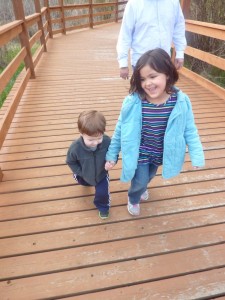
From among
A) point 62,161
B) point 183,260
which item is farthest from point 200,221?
point 62,161

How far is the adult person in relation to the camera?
2.16 meters

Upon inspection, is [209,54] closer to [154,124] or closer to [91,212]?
[154,124]

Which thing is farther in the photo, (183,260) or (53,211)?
(53,211)

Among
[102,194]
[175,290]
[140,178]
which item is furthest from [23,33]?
[175,290]

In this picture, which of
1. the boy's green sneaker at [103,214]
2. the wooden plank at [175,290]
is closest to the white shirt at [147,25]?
the boy's green sneaker at [103,214]

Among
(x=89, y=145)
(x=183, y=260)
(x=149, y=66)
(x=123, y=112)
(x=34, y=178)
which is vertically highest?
(x=149, y=66)

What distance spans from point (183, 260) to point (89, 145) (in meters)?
0.88

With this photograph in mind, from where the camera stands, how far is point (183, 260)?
157 centimetres

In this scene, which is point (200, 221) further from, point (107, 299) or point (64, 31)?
point (64, 31)

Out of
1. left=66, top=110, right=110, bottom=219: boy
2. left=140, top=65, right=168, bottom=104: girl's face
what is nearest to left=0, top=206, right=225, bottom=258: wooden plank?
left=66, top=110, right=110, bottom=219: boy

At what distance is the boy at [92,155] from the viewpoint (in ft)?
5.00

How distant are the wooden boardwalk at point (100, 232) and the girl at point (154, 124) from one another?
41cm

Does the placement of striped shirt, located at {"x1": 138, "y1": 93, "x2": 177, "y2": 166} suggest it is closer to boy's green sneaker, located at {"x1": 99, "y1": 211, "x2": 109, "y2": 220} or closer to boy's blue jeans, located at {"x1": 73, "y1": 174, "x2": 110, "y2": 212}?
boy's blue jeans, located at {"x1": 73, "y1": 174, "x2": 110, "y2": 212}

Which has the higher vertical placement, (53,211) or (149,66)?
(149,66)
